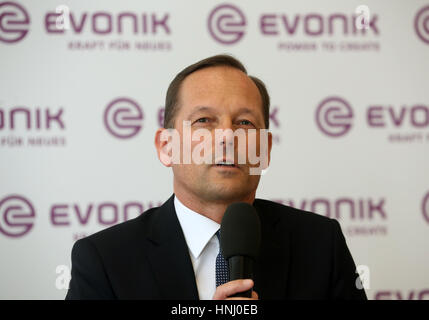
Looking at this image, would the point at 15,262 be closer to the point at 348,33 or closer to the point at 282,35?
the point at 282,35

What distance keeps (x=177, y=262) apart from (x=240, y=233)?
33 cm

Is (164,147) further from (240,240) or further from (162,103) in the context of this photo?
(162,103)

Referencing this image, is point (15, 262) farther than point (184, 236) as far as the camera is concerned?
Yes

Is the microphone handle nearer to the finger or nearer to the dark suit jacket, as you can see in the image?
the finger

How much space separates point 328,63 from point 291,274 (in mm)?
1334

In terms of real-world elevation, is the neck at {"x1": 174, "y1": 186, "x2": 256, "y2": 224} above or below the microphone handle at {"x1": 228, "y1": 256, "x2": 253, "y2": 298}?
above

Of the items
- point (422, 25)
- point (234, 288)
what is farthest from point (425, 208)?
point (234, 288)

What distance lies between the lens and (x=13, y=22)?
2.28 metres

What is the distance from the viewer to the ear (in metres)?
1.46

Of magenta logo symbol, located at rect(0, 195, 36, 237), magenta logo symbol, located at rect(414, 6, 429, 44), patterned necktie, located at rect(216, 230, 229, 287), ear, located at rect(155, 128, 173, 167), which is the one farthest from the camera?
magenta logo symbol, located at rect(414, 6, 429, 44)

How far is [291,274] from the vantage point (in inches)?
53.0

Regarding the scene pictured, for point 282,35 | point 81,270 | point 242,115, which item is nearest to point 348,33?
point 282,35

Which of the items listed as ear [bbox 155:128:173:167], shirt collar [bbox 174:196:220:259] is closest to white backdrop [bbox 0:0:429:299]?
ear [bbox 155:128:173:167]
